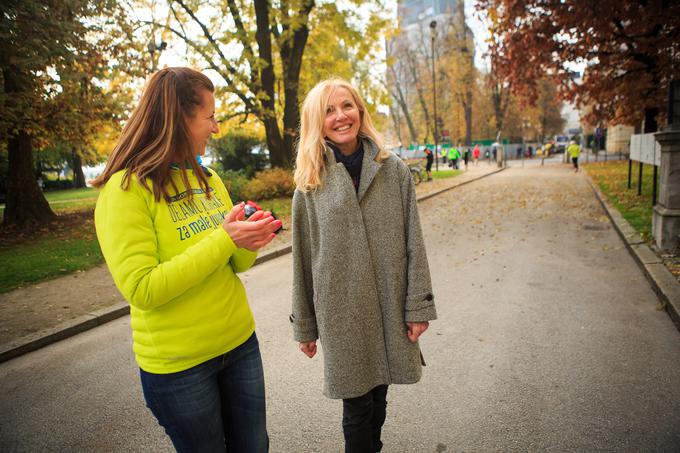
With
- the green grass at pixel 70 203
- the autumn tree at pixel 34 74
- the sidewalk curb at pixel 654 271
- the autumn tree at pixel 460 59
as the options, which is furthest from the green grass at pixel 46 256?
the autumn tree at pixel 460 59

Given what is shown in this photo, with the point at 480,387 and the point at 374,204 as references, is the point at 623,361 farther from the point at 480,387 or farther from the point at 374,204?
the point at 374,204

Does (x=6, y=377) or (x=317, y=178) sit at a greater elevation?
(x=317, y=178)

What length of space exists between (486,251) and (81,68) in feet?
40.7

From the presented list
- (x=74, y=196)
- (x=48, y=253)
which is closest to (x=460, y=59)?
(x=74, y=196)

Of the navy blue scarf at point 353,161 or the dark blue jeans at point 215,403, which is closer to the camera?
the dark blue jeans at point 215,403

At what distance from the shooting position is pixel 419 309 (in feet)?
6.76

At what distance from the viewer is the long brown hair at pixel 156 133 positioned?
1.57 metres

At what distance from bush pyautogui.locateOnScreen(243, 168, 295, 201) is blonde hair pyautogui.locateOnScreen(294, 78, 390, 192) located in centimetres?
1426

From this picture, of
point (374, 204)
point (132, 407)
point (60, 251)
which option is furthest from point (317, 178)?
point (60, 251)

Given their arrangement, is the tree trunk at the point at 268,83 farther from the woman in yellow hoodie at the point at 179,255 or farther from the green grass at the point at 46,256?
the woman in yellow hoodie at the point at 179,255

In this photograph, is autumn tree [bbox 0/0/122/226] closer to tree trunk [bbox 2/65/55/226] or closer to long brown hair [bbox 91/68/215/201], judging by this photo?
tree trunk [bbox 2/65/55/226]

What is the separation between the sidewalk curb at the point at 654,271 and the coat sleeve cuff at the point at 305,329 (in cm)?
391

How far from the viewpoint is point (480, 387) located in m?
3.37

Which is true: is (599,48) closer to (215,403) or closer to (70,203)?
(215,403)
